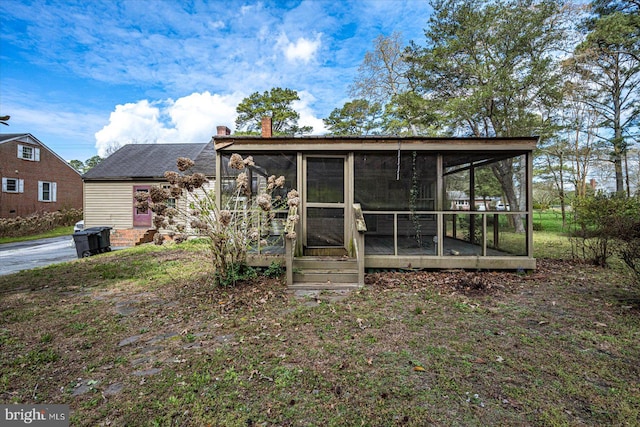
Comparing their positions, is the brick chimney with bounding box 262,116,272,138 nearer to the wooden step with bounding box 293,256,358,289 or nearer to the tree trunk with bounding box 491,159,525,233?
the wooden step with bounding box 293,256,358,289

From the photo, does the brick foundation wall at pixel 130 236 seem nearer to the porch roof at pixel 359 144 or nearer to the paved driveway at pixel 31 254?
the paved driveway at pixel 31 254

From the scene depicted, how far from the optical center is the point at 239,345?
3234mm

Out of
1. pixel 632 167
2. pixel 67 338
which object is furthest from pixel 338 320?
pixel 632 167

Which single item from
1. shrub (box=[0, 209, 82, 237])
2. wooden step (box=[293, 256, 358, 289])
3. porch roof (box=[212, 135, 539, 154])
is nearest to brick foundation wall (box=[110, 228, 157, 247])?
shrub (box=[0, 209, 82, 237])

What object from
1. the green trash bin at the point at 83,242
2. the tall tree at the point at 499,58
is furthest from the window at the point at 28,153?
the tall tree at the point at 499,58

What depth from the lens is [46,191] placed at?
1950cm

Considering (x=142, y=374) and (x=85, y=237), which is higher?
(x=85, y=237)

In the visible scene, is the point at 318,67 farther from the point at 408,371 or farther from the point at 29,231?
the point at 29,231

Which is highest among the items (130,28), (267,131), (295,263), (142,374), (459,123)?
(130,28)

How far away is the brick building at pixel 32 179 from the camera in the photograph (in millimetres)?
17047

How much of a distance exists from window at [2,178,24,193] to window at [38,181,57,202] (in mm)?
1192

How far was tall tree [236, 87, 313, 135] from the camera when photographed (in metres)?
21.0

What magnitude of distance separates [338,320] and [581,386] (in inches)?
98.2

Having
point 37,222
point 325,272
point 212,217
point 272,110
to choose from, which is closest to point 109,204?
point 37,222
